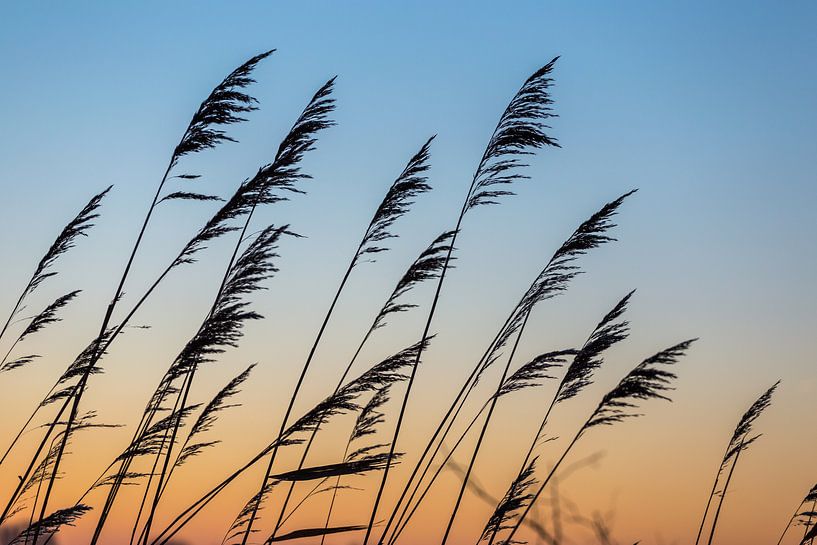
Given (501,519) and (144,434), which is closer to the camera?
(144,434)

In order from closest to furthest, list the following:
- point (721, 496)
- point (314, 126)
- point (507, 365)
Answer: point (314, 126)
point (507, 365)
point (721, 496)

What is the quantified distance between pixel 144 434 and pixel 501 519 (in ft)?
6.10

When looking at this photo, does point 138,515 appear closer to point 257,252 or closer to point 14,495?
point 14,495

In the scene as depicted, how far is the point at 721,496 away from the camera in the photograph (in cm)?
543

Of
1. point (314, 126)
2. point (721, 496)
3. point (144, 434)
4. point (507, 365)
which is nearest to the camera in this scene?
point (144, 434)

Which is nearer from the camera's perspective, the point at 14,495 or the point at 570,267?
the point at 14,495

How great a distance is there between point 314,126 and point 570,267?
161 cm

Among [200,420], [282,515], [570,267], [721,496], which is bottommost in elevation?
[721,496]

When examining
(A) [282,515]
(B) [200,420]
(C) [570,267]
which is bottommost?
(A) [282,515]

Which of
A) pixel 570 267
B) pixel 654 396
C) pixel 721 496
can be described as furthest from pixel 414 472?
pixel 721 496

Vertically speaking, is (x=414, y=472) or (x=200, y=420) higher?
(x=200, y=420)

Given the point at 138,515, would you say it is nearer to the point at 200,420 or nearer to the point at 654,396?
the point at 200,420

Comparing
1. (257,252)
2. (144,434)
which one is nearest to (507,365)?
(257,252)

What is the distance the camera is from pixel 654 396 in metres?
3.78
